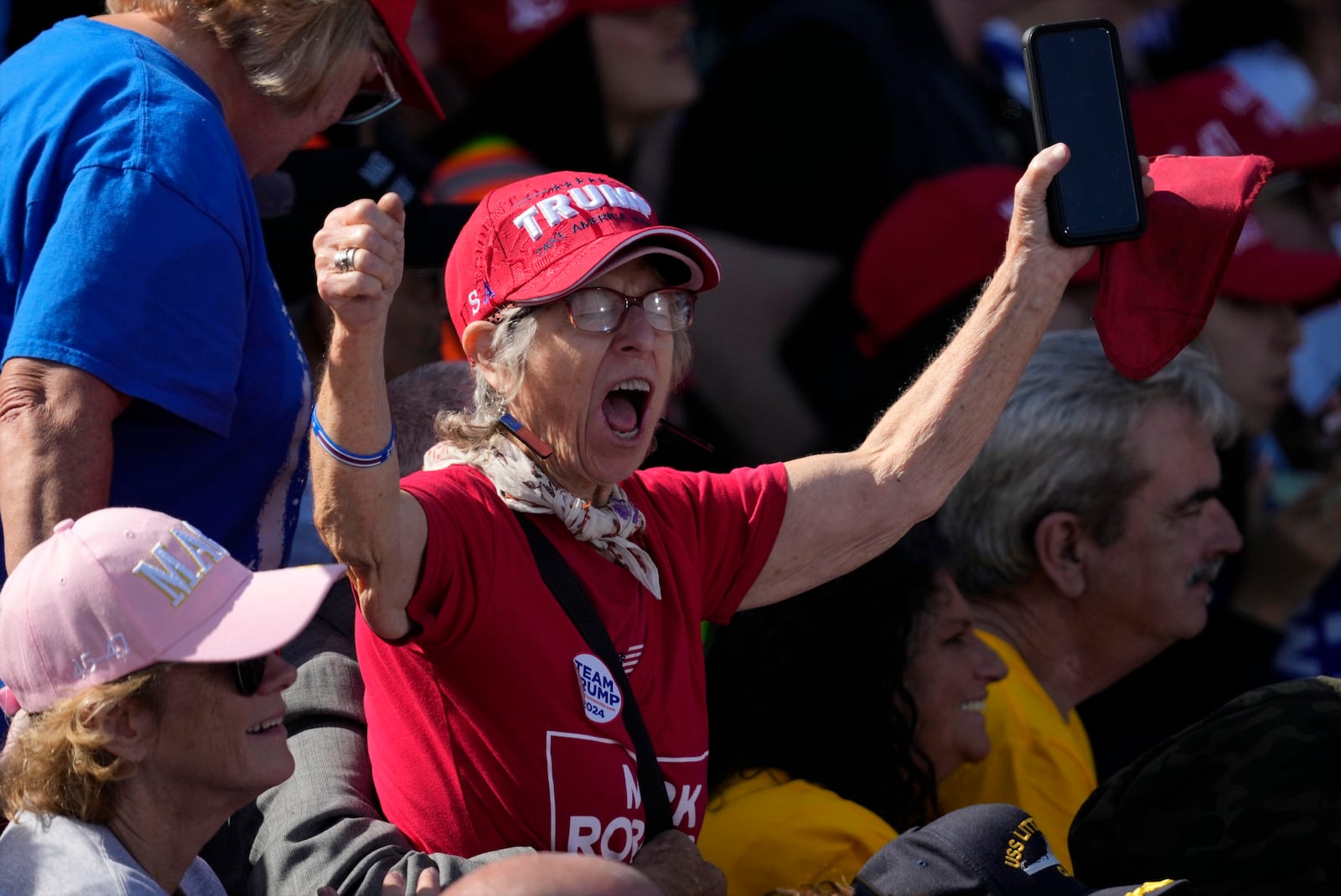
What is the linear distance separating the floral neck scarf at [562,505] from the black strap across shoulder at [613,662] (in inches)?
1.9

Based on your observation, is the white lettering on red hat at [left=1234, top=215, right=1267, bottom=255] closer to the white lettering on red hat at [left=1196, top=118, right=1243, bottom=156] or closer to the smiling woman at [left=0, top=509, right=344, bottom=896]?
the white lettering on red hat at [left=1196, top=118, right=1243, bottom=156]

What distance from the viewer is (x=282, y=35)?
105 inches

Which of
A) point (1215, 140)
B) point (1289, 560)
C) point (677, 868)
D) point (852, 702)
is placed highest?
point (677, 868)

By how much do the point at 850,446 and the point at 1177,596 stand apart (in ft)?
2.71

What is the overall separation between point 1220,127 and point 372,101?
9.06 feet

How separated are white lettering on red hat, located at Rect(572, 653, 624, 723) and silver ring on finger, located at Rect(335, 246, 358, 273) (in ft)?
2.09

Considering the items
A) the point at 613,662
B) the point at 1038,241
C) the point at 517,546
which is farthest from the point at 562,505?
the point at 1038,241

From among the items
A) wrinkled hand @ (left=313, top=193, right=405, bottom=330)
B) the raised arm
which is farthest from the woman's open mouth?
wrinkled hand @ (left=313, top=193, right=405, bottom=330)

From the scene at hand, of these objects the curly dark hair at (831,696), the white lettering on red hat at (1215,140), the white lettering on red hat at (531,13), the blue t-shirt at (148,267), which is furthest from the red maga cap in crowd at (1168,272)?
the white lettering on red hat at (531,13)

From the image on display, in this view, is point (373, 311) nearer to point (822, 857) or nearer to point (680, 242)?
point (680, 242)

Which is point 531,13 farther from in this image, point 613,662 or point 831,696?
point 613,662

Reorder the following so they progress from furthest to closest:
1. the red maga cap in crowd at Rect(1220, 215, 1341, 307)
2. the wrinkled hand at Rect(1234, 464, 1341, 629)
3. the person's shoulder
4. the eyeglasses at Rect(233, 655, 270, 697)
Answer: the red maga cap in crowd at Rect(1220, 215, 1341, 307) < the wrinkled hand at Rect(1234, 464, 1341, 629) < the eyeglasses at Rect(233, 655, 270, 697) < the person's shoulder

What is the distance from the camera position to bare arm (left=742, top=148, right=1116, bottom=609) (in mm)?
2555

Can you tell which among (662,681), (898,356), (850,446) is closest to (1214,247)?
(662,681)
